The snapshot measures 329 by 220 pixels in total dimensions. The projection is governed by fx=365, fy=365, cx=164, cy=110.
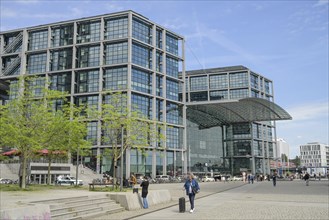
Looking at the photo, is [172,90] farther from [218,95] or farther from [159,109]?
[218,95]

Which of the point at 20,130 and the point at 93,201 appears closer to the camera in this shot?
the point at 93,201

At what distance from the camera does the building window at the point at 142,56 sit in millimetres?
71312

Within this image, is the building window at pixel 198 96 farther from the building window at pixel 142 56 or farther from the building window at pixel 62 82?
the building window at pixel 62 82

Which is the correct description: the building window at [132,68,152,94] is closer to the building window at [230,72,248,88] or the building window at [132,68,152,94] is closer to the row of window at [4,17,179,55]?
the row of window at [4,17,179,55]

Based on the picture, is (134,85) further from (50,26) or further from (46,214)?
(46,214)

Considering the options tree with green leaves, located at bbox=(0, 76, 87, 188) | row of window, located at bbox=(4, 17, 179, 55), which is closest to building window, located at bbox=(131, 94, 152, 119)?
row of window, located at bbox=(4, 17, 179, 55)

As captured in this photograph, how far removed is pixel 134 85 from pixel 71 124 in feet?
134

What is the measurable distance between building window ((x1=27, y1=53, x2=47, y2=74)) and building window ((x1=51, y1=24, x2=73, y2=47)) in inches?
138

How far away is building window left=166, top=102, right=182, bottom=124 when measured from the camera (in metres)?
78.8

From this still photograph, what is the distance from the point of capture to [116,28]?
238 ft

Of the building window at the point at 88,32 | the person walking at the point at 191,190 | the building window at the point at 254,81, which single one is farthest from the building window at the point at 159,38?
the person walking at the point at 191,190

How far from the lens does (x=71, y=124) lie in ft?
96.5

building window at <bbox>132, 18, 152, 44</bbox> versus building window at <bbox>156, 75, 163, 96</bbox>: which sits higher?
building window at <bbox>132, 18, 152, 44</bbox>

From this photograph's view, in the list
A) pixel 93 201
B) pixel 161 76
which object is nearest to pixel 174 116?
pixel 161 76
